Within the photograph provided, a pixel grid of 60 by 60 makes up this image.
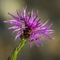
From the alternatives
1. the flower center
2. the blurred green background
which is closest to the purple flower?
the flower center

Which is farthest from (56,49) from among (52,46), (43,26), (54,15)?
(43,26)

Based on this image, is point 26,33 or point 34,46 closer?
point 26,33

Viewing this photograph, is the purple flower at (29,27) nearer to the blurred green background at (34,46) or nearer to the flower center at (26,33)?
the flower center at (26,33)

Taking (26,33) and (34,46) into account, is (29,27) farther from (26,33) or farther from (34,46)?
(34,46)

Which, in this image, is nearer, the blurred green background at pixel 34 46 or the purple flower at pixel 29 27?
the purple flower at pixel 29 27

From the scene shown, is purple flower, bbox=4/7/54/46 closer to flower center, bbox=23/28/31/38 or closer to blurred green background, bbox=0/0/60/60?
flower center, bbox=23/28/31/38

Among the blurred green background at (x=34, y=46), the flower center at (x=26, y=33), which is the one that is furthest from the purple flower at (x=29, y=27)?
the blurred green background at (x=34, y=46)

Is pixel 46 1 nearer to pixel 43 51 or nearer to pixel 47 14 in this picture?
pixel 47 14

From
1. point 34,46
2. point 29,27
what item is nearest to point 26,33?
point 29,27
